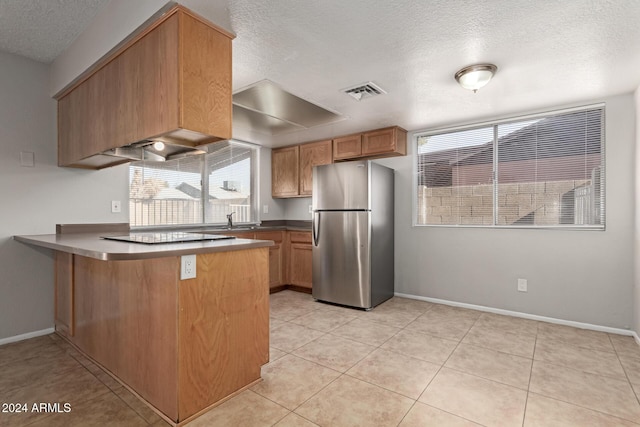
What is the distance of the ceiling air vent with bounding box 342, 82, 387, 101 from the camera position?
2686 millimetres

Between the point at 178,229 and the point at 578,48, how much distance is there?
160 inches

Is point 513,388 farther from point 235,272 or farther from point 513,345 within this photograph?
point 235,272

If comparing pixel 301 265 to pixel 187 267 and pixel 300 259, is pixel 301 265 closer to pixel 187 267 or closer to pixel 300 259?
pixel 300 259

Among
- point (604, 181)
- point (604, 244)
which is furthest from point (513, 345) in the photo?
point (604, 181)

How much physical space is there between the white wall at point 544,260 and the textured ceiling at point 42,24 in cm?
345

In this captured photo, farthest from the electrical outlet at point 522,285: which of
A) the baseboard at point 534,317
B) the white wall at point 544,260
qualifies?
the baseboard at point 534,317

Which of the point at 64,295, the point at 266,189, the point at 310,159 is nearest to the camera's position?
the point at 64,295

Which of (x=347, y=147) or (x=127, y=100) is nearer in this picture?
(x=127, y=100)

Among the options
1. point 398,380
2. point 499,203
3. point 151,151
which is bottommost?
point 398,380

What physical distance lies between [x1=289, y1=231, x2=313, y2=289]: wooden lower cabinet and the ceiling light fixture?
2687 mm

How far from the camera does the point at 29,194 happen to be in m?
2.64

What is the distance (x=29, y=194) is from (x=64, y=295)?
0.90m

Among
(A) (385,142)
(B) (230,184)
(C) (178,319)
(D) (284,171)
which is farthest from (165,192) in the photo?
(A) (385,142)

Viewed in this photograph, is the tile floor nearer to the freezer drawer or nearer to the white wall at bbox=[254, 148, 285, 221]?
the freezer drawer
